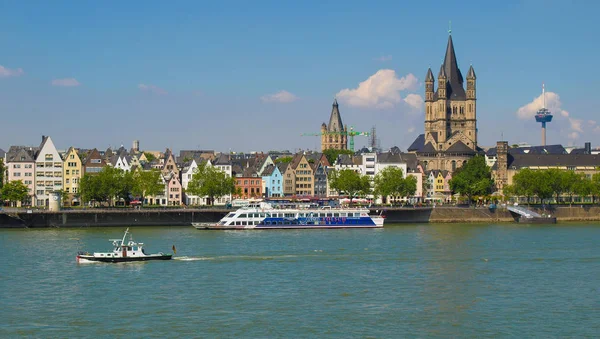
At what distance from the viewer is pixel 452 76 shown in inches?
7436

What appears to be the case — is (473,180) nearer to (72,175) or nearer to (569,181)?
(569,181)

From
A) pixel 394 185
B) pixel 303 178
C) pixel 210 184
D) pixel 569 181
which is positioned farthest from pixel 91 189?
pixel 569 181

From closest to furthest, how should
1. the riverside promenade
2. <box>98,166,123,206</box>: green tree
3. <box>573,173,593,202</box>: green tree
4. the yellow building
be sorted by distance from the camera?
the riverside promenade → <box>98,166,123,206</box>: green tree → the yellow building → <box>573,173,593,202</box>: green tree

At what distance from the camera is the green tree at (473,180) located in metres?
160

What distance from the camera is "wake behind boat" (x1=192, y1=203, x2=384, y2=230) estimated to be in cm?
10825

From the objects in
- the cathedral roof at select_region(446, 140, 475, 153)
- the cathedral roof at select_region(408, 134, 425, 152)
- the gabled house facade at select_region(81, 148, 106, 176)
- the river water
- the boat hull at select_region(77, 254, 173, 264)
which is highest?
the cathedral roof at select_region(408, 134, 425, 152)

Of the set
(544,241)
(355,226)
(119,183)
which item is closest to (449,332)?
(544,241)

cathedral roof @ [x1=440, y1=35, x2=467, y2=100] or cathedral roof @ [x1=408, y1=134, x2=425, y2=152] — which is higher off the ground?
cathedral roof @ [x1=440, y1=35, x2=467, y2=100]

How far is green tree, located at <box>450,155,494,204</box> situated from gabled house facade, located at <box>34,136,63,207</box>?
66.8 metres

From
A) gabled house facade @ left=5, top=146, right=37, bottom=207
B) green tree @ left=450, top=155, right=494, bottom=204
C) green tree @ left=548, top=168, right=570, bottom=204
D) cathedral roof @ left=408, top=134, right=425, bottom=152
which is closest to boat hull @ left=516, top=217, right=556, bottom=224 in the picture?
green tree @ left=548, top=168, right=570, bottom=204

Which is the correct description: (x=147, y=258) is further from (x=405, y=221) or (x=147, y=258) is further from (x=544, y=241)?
(x=405, y=221)

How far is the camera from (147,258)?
70500 millimetres

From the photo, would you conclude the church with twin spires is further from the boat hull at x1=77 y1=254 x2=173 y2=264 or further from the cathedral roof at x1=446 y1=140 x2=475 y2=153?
the boat hull at x1=77 y1=254 x2=173 y2=264

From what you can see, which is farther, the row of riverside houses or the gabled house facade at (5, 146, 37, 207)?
the row of riverside houses
